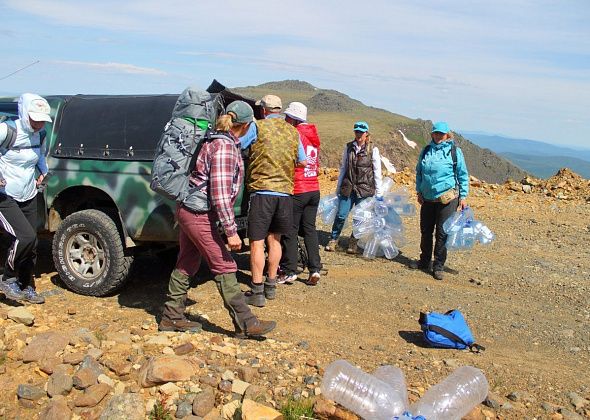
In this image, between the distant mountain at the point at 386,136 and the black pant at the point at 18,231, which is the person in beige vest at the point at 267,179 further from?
the distant mountain at the point at 386,136

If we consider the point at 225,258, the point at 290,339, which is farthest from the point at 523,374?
the point at 225,258

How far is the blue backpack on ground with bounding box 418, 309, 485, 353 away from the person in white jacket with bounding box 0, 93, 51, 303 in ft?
11.8

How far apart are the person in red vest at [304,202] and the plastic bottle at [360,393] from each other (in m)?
2.31

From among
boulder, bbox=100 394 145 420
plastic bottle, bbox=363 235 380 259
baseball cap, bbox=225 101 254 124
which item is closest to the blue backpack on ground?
baseball cap, bbox=225 101 254 124

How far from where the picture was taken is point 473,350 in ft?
16.2

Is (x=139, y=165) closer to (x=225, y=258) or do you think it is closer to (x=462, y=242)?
(x=225, y=258)

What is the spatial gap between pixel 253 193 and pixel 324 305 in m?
1.42

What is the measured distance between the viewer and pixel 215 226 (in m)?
4.68

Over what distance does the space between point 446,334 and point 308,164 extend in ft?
7.67

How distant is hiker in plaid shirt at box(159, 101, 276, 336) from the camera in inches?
176

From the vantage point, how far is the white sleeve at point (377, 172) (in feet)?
25.7

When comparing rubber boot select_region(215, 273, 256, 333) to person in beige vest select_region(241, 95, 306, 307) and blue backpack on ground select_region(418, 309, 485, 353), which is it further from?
blue backpack on ground select_region(418, 309, 485, 353)

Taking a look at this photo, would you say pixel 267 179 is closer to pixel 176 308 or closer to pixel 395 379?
pixel 176 308

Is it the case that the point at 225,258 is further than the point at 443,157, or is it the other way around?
the point at 443,157
